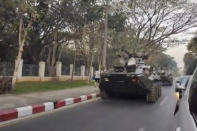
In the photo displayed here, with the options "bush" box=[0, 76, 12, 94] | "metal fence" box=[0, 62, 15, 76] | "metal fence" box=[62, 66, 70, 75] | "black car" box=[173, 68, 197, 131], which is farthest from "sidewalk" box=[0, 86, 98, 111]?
"metal fence" box=[62, 66, 70, 75]

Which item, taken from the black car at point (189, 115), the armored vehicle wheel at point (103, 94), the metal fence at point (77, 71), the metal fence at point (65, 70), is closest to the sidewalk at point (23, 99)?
the armored vehicle wheel at point (103, 94)

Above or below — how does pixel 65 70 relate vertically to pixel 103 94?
above

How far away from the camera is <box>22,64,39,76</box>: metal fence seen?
26.7 meters

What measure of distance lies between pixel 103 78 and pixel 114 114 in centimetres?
471

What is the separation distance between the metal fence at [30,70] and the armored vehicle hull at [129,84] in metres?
12.1

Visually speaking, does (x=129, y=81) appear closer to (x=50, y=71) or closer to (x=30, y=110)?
(x=30, y=110)

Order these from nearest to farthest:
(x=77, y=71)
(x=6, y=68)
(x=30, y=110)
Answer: (x=30, y=110) → (x=6, y=68) → (x=77, y=71)

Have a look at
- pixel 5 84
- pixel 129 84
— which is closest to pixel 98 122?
pixel 129 84

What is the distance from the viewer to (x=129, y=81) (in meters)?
15.0

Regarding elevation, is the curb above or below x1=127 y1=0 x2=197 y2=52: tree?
below

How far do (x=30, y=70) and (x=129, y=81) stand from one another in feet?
48.0

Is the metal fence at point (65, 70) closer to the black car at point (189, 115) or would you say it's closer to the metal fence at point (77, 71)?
the metal fence at point (77, 71)

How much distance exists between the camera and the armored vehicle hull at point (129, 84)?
15.0 meters

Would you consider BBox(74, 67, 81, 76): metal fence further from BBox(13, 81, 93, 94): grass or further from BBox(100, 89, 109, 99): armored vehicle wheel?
BBox(100, 89, 109, 99): armored vehicle wheel
